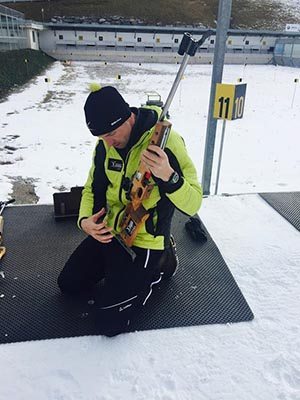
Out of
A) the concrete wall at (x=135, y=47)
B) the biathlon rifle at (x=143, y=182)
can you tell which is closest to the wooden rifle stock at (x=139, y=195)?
the biathlon rifle at (x=143, y=182)

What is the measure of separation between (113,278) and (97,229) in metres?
0.29

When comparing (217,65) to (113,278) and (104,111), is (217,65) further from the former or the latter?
(113,278)

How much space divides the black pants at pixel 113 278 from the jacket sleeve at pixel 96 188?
213 mm

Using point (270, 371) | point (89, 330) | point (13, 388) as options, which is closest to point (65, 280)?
point (89, 330)

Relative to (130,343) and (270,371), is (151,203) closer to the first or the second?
(130,343)

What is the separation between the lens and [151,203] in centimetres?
190

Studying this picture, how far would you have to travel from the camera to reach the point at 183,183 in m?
1.66

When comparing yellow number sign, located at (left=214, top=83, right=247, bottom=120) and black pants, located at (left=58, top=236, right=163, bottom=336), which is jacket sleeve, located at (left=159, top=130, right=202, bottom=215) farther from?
yellow number sign, located at (left=214, top=83, right=247, bottom=120)

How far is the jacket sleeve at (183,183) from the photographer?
167 centimetres

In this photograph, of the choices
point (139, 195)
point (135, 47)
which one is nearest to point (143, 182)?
point (139, 195)

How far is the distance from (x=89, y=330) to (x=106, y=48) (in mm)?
25706

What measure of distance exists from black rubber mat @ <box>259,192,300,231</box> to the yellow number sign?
0.96 metres

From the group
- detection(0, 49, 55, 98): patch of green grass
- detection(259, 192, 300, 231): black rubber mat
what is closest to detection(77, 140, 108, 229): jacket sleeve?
detection(259, 192, 300, 231): black rubber mat

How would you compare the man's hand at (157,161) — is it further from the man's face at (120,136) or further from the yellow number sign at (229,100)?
the yellow number sign at (229,100)
